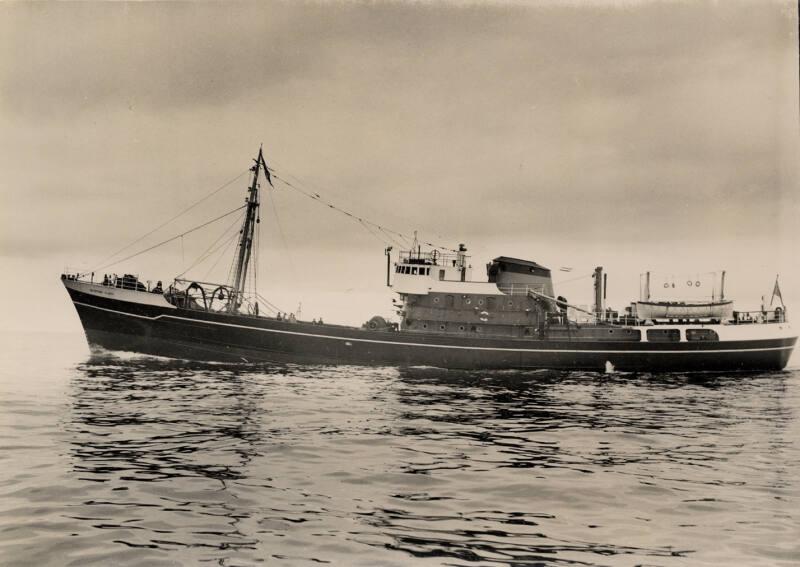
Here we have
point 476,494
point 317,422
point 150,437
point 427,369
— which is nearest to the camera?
point 476,494

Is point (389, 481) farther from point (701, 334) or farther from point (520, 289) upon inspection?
point (701, 334)

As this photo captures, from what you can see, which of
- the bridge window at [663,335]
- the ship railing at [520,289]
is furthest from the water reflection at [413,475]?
the ship railing at [520,289]

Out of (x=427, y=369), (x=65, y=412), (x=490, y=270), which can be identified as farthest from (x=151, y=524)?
(x=490, y=270)

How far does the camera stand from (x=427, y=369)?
131 feet

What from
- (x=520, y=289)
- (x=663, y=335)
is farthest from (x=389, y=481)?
(x=663, y=335)

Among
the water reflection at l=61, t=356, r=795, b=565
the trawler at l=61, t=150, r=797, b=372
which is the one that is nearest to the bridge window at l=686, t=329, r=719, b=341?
the trawler at l=61, t=150, r=797, b=372

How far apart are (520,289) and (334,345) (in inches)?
552

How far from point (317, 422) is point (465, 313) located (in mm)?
26496

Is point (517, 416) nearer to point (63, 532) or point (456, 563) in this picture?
point (456, 563)

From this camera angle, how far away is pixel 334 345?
40438mm

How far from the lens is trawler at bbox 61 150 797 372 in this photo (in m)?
40.3

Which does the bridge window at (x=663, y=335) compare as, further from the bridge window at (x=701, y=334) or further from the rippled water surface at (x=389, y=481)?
the rippled water surface at (x=389, y=481)

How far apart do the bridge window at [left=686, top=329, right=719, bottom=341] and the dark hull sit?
0.44 m

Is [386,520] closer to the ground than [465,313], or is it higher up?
closer to the ground
